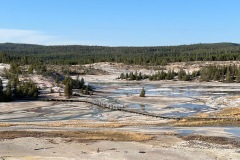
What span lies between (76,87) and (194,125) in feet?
163

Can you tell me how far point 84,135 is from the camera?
39.4 meters

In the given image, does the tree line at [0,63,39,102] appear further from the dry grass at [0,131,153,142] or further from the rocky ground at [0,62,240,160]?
the dry grass at [0,131,153,142]

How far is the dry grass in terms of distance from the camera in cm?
3762

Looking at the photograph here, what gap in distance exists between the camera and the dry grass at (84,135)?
123 feet

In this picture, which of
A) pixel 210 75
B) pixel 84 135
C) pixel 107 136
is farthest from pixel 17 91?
pixel 210 75

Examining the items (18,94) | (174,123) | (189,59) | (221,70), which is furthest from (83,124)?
(189,59)

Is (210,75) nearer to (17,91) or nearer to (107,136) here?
(17,91)

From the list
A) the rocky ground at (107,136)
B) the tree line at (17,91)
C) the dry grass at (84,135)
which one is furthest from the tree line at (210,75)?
the dry grass at (84,135)

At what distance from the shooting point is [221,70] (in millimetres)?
127125

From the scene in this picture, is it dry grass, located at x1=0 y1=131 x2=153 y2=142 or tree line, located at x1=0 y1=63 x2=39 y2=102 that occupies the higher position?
tree line, located at x1=0 y1=63 x2=39 y2=102

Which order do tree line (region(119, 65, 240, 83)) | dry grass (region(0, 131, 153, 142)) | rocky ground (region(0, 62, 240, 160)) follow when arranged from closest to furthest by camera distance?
rocky ground (region(0, 62, 240, 160))
dry grass (region(0, 131, 153, 142))
tree line (region(119, 65, 240, 83))

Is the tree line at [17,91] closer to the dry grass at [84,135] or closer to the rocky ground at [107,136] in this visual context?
the rocky ground at [107,136]

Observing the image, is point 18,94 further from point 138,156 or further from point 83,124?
point 138,156

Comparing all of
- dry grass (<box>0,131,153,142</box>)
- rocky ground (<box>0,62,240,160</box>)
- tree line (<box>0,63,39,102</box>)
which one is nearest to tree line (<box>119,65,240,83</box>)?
tree line (<box>0,63,39,102</box>)
